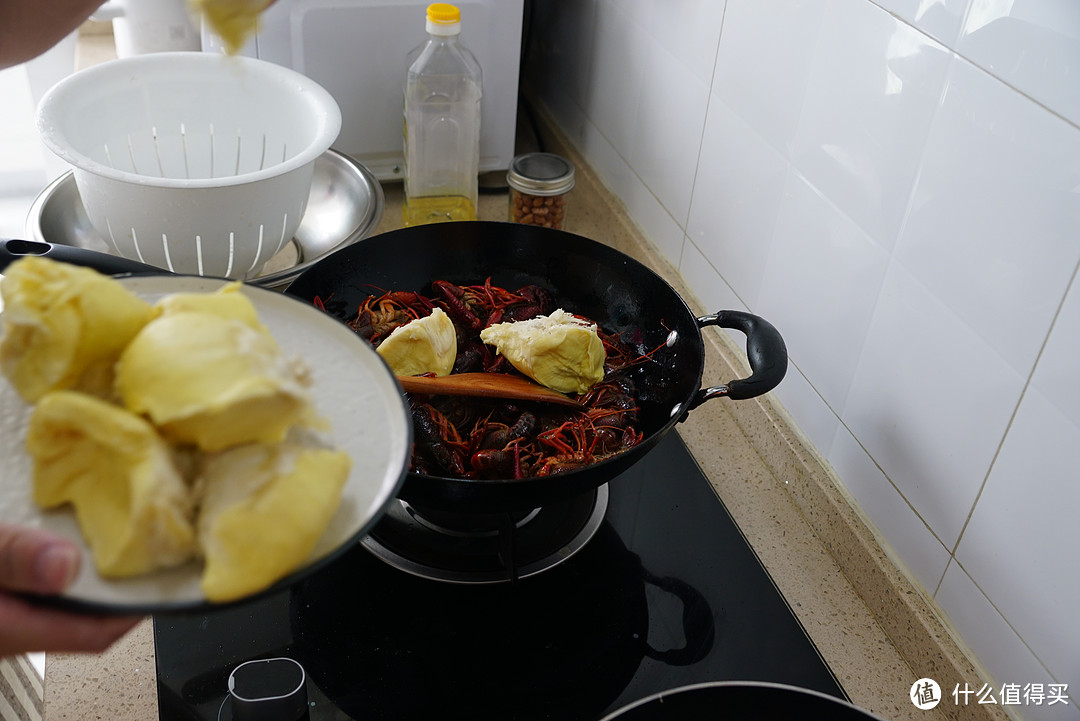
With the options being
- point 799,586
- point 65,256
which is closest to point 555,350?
point 799,586

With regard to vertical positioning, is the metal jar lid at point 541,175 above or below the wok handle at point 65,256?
below

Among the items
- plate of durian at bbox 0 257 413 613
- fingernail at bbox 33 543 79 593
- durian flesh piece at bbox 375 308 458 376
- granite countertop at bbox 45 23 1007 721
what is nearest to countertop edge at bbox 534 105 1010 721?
granite countertop at bbox 45 23 1007 721

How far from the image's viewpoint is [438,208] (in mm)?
1334

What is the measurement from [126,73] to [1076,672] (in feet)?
3.87

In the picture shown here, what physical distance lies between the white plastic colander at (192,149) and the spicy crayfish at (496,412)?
0.49 feet

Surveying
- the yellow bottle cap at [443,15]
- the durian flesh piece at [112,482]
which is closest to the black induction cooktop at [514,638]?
the durian flesh piece at [112,482]

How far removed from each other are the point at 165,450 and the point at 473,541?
1.71 feet

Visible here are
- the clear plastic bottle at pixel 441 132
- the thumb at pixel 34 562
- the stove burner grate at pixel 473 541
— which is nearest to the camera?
the thumb at pixel 34 562

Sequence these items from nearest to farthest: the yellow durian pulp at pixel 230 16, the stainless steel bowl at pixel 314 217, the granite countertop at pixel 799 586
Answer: the yellow durian pulp at pixel 230 16 → the granite countertop at pixel 799 586 → the stainless steel bowl at pixel 314 217

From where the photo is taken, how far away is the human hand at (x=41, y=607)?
404 mm

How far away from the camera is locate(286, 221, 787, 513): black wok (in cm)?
91

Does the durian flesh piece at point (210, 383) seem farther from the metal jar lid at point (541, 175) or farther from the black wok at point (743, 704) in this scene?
the metal jar lid at point (541, 175)

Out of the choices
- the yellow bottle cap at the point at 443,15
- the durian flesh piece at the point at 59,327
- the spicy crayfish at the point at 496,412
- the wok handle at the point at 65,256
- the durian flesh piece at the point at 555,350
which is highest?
the durian flesh piece at the point at 59,327

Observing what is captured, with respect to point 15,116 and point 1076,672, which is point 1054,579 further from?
point 15,116
